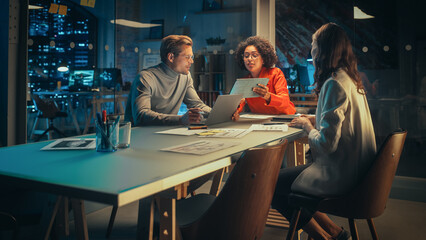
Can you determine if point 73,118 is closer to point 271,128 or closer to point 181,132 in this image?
point 181,132

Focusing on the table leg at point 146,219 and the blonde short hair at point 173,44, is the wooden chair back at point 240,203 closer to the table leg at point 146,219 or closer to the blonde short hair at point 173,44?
the table leg at point 146,219

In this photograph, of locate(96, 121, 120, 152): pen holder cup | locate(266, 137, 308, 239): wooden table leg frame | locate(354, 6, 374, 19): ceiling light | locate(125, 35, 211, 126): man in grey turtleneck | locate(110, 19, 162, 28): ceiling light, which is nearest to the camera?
locate(96, 121, 120, 152): pen holder cup

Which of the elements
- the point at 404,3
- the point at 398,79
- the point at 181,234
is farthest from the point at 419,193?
the point at 181,234

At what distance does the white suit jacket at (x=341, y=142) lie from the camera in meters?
1.73

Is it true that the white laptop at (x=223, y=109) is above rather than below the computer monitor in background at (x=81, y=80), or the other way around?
below

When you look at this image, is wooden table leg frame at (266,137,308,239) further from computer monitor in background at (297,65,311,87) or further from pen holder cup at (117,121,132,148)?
computer monitor in background at (297,65,311,87)

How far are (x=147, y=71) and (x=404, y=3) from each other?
2.82 meters

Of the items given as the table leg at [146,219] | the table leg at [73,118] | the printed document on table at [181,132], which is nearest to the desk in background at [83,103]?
the table leg at [73,118]

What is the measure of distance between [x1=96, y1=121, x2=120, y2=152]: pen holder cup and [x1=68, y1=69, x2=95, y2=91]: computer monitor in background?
68.9 inches

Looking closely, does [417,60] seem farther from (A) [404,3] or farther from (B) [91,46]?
(B) [91,46]

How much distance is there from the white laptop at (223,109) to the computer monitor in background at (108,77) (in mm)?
1504

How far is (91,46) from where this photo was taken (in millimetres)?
3420

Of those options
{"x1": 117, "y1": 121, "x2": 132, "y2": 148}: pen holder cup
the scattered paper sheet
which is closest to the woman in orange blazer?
the scattered paper sheet

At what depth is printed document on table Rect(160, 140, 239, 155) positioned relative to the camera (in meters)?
1.51
